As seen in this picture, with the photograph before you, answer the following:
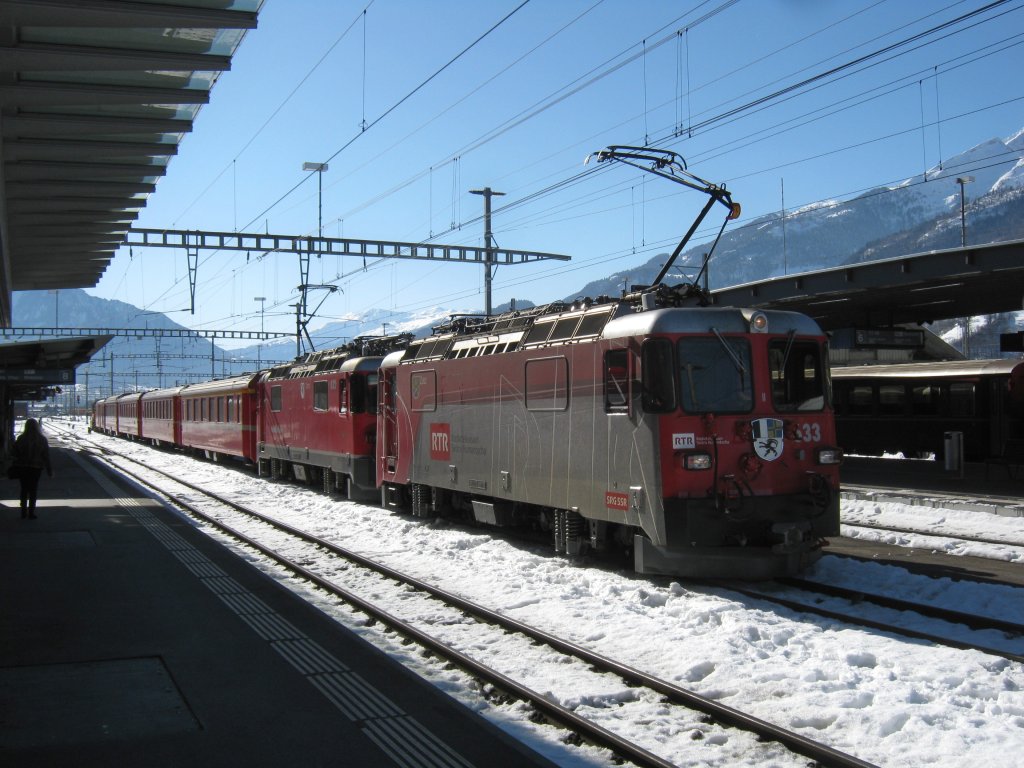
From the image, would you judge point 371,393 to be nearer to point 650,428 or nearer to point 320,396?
point 320,396

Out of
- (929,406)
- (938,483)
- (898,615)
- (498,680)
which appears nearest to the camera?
(498,680)

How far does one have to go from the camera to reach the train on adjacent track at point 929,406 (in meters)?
22.8

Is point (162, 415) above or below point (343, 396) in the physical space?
below

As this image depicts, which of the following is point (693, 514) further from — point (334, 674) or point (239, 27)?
point (239, 27)

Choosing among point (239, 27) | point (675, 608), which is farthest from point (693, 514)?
point (239, 27)

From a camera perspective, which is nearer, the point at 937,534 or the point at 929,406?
Result: the point at 937,534

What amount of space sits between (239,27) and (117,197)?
7.77 metres

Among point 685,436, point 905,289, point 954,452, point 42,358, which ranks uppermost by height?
point 905,289

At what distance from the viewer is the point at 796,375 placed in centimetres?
995

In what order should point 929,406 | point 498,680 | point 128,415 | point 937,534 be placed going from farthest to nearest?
1. point 128,415
2. point 929,406
3. point 937,534
4. point 498,680

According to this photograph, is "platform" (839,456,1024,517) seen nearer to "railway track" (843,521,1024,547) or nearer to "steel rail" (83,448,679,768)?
"railway track" (843,521,1024,547)

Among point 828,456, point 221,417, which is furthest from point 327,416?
point 828,456

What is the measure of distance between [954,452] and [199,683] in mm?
18576

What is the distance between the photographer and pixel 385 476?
55.8 ft
